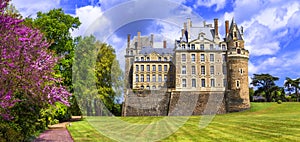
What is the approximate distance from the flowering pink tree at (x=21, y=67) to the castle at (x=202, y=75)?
28.4m

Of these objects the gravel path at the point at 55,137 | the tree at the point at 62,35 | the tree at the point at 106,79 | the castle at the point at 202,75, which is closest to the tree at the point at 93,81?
the tree at the point at 106,79

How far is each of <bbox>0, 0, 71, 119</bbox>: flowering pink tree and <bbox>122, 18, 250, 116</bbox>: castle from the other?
28375 mm

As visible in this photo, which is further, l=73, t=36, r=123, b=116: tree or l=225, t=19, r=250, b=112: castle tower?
l=225, t=19, r=250, b=112: castle tower

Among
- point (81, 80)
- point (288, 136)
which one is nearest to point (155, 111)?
point (81, 80)

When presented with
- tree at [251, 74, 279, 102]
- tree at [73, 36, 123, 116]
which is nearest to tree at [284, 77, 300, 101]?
tree at [251, 74, 279, 102]

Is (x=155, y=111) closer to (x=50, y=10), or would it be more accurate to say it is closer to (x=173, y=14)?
(x=50, y=10)

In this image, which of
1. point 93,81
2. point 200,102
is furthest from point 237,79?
point 93,81

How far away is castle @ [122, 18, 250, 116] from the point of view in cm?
4138

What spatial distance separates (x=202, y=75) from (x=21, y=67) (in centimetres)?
3705

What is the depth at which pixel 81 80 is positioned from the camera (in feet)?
88.0

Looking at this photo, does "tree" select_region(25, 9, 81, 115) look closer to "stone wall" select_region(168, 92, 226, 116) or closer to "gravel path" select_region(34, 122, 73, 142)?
"gravel path" select_region(34, 122, 73, 142)

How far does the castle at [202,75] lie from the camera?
41.4m

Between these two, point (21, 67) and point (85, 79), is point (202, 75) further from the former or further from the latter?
point (21, 67)

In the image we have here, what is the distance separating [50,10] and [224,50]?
26.1 meters
